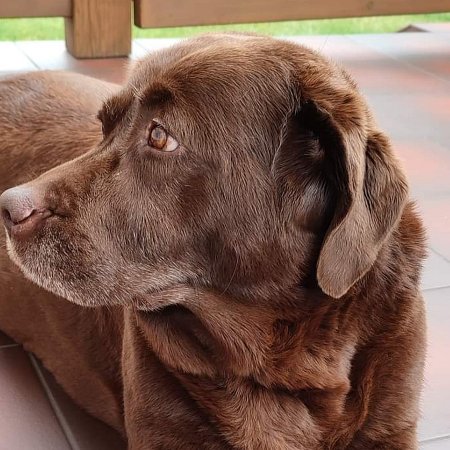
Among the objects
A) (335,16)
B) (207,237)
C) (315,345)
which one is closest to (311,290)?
(315,345)

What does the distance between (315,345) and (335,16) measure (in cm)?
380

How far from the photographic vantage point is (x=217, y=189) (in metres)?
1.56

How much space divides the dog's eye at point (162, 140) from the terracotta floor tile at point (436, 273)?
1.35 meters

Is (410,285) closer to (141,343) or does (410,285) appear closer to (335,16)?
(141,343)

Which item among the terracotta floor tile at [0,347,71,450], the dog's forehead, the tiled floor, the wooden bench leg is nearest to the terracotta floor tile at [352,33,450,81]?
the tiled floor

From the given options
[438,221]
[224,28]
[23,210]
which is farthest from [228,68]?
[224,28]

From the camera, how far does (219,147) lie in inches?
61.5

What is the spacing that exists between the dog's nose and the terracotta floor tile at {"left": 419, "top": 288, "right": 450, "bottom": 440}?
3.54ft

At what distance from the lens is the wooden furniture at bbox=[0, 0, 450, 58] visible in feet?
15.5

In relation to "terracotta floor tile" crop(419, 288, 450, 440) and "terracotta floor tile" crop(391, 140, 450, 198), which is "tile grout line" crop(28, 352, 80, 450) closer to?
"terracotta floor tile" crop(419, 288, 450, 440)

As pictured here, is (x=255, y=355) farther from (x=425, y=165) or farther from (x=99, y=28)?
(x=99, y=28)

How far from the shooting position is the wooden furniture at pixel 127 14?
4.71 m

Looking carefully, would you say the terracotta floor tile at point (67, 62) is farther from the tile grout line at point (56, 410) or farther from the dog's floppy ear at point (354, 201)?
the dog's floppy ear at point (354, 201)

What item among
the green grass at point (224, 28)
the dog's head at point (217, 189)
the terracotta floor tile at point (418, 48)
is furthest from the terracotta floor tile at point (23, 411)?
the green grass at point (224, 28)
